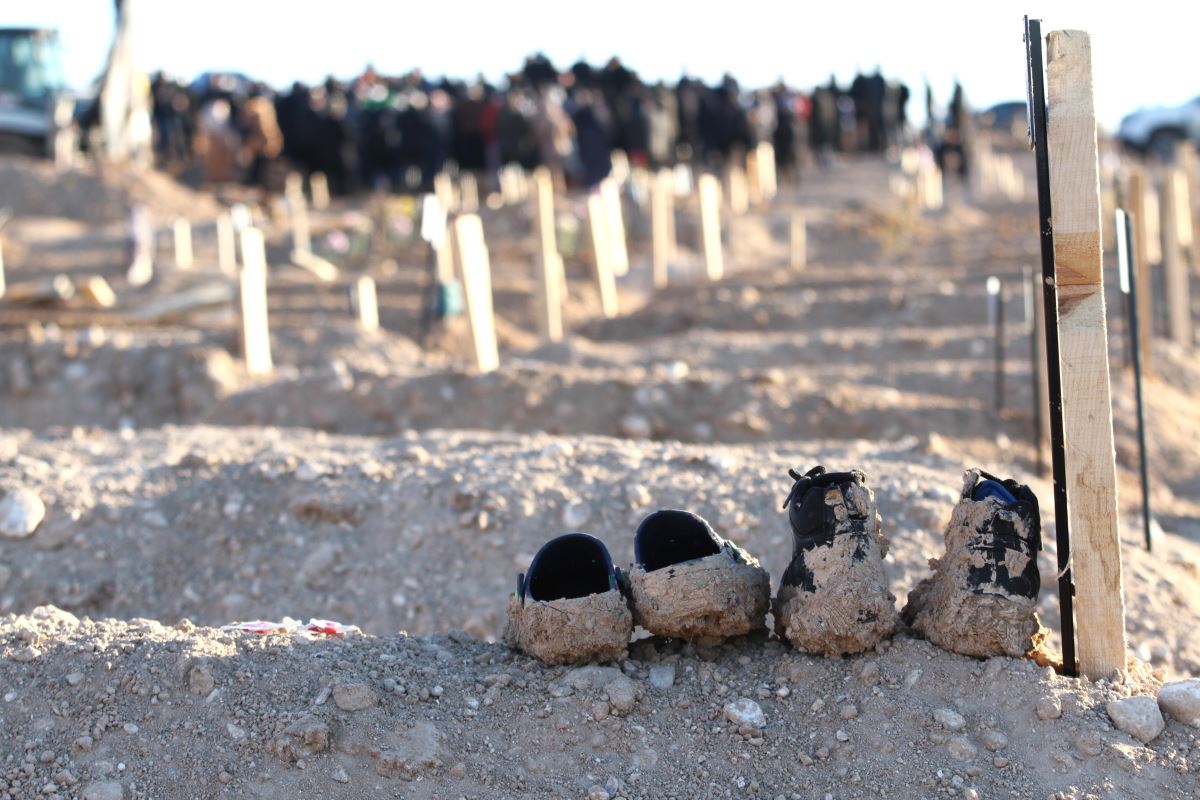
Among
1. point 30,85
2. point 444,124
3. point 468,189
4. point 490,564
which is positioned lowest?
point 490,564

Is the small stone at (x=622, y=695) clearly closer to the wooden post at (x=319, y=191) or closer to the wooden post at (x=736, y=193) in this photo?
the wooden post at (x=736, y=193)

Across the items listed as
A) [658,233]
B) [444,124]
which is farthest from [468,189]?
[658,233]

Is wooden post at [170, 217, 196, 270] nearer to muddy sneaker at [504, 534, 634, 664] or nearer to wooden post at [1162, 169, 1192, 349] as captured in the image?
wooden post at [1162, 169, 1192, 349]

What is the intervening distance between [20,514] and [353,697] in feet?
9.94

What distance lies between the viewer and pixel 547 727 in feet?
12.2

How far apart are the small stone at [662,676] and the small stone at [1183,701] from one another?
1249 mm

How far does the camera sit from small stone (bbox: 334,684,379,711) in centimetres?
371

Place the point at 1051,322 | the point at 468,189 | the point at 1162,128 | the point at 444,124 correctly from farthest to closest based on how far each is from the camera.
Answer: the point at 1162,128, the point at 468,189, the point at 444,124, the point at 1051,322

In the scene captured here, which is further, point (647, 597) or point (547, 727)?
point (647, 597)

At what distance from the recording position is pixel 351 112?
23438 millimetres

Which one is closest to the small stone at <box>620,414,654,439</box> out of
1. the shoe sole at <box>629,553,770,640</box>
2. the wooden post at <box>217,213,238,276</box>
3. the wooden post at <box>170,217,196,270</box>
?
the shoe sole at <box>629,553,770,640</box>

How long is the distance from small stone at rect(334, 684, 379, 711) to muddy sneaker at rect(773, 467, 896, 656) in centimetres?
114

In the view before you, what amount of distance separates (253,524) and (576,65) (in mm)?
20266

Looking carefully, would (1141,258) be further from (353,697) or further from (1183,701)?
(353,697)
